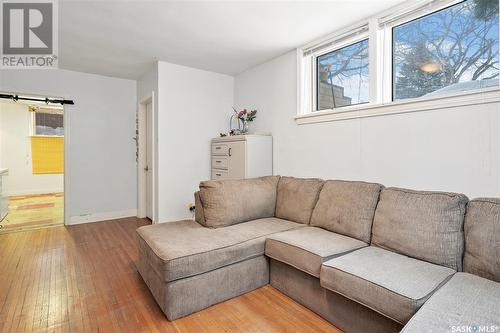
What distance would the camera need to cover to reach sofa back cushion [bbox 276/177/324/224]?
2.60m

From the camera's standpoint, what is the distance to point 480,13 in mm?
1932

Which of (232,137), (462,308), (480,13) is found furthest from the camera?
(232,137)

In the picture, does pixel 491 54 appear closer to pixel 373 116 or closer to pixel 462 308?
pixel 373 116

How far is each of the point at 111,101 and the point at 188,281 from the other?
3790mm

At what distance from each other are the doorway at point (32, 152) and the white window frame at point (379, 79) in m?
5.46

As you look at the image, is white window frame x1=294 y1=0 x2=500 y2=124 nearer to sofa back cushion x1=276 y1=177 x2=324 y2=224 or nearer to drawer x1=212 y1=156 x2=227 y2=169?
sofa back cushion x1=276 y1=177 x2=324 y2=224

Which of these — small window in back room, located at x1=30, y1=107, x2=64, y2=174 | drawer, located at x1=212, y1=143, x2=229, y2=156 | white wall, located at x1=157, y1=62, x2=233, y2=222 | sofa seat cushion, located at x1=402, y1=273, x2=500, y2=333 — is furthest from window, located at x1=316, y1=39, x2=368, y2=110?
small window in back room, located at x1=30, y1=107, x2=64, y2=174

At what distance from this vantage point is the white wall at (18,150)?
20.3ft

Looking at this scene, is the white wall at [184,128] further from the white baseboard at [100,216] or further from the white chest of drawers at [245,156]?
the white baseboard at [100,216]

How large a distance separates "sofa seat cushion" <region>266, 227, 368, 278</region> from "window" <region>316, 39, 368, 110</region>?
1.47m

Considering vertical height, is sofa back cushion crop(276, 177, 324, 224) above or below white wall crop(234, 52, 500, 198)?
below

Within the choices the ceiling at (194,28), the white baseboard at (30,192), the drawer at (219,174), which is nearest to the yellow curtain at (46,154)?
the white baseboard at (30,192)

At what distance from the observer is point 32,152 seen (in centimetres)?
657

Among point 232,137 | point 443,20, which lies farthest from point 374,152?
point 232,137
